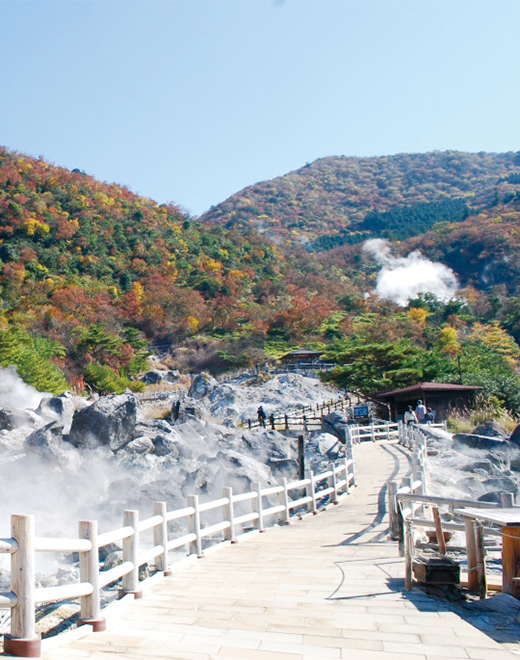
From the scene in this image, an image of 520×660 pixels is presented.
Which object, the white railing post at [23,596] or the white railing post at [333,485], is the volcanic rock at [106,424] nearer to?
the white railing post at [333,485]

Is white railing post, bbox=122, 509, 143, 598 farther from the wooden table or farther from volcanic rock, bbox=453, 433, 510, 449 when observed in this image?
volcanic rock, bbox=453, 433, 510, 449

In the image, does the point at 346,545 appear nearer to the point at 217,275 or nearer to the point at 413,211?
the point at 217,275

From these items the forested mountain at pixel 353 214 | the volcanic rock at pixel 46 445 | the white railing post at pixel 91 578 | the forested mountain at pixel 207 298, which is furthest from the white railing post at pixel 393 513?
the forested mountain at pixel 353 214

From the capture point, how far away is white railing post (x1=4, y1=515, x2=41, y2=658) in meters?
4.16

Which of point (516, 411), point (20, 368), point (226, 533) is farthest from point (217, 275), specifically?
point (226, 533)

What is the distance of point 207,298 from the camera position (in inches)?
3159

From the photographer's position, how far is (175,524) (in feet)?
52.9

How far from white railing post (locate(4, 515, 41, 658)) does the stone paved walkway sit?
0.58ft

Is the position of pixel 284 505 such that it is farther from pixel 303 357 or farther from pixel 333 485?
pixel 303 357

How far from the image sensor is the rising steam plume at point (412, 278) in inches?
3949

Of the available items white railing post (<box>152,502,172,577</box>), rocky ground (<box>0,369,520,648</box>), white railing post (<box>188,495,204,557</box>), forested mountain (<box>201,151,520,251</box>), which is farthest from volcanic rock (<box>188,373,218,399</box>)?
forested mountain (<box>201,151,520,251</box>)

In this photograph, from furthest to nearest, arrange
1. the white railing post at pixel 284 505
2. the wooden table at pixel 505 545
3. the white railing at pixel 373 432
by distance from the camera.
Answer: the white railing at pixel 373 432
the white railing post at pixel 284 505
the wooden table at pixel 505 545

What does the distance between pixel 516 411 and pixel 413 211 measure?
432 feet

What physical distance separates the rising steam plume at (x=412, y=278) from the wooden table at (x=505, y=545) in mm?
91179
